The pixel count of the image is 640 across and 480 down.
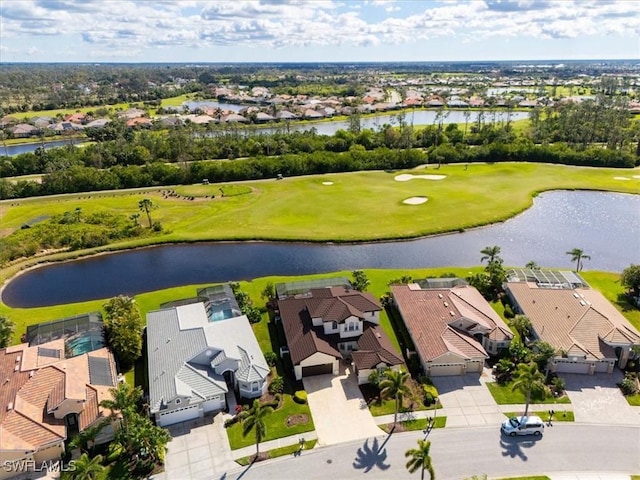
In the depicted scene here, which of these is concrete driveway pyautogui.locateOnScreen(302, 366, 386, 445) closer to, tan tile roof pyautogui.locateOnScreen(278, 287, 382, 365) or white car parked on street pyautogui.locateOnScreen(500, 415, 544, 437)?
tan tile roof pyautogui.locateOnScreen(278, 287, 382, 365)

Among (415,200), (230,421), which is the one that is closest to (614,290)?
(415,200)

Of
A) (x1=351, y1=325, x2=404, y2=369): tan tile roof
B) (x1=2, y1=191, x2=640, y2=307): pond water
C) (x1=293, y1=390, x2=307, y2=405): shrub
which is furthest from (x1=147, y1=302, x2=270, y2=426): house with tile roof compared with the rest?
(x1=2, y1=191, x2=640, y2=307): pond water

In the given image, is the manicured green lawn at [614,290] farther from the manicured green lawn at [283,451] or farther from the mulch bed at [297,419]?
the manicured green lawn at [283,451]

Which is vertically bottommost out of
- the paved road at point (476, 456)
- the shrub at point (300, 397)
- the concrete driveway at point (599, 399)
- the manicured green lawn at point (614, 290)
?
the paved road at point (476, 456)

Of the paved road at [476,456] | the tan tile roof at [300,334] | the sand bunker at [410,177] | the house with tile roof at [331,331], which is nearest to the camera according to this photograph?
the paved road at [476,456]

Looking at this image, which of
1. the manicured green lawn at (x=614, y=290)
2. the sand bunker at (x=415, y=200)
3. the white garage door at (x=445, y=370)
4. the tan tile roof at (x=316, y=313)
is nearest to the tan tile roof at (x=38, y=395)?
the tan tile roof at (x=316, y=313)

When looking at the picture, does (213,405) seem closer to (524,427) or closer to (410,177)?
(524,427)
